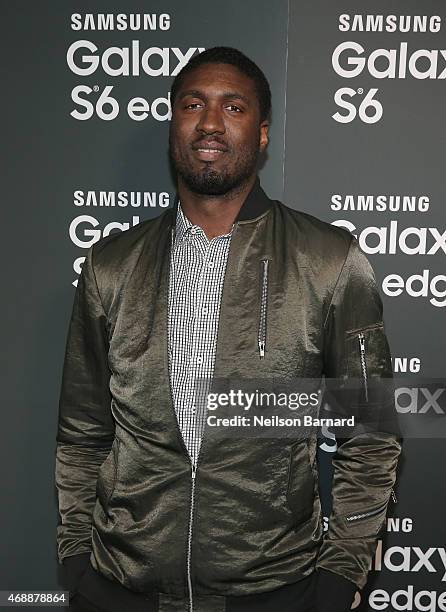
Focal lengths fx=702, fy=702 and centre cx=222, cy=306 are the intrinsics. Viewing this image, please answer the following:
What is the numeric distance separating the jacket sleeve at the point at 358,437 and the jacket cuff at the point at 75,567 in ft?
1.72

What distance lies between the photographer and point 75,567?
1576 mm

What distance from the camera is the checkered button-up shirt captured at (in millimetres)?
1441

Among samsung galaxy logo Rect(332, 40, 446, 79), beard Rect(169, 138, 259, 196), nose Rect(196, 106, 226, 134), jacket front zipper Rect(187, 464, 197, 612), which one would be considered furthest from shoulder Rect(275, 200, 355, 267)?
samsung galaxy logo Rect(332, 40, 446, 79)

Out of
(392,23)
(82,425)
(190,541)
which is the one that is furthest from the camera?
(392,23)

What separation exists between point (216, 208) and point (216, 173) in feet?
0.28

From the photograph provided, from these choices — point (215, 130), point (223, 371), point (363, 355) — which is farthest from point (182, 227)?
point (363, 355)

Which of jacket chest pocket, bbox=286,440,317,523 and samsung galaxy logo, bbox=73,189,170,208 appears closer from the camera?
jacket chest pocket, bbox=286,440,317,523

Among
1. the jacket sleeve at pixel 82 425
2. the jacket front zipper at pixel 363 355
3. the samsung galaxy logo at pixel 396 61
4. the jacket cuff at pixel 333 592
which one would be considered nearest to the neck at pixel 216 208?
the jacket sleeve at pixel 82 425

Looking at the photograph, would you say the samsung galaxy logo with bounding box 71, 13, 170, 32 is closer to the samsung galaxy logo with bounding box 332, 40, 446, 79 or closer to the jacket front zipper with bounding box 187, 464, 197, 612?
the samsung galaxy logo with bounding box 332, 40, 446, 79

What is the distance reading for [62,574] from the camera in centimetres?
218

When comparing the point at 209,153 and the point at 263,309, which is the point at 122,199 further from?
the point at 263,309

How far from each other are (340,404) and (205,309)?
39 cm

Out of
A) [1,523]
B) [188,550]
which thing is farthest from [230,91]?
[1,523]

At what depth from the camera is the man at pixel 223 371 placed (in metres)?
1.41
